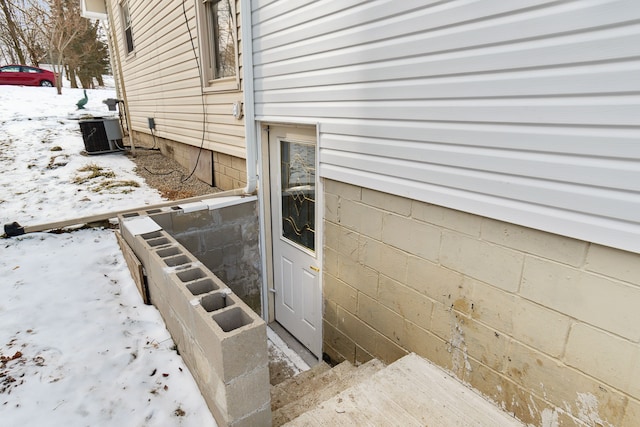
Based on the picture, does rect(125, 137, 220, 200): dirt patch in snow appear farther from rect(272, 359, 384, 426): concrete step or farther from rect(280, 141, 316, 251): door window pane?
rect(272, 359, 384, 426): concrete step

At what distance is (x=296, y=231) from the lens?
402 cm

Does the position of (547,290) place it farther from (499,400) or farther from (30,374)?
(30,374)

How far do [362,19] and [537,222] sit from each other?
Result: 5.89 feet

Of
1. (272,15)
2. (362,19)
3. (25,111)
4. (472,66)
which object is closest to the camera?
(472,66)

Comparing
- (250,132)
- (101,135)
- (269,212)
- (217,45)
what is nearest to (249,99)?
(250,132)

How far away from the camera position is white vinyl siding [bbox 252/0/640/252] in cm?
145

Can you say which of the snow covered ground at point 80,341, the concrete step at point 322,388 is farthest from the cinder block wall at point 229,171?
the concrete step at point 322,388

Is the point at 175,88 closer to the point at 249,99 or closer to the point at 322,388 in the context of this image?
the point at 249,99

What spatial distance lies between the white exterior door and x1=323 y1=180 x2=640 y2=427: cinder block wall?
2.13 feet

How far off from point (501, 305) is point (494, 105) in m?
1.11

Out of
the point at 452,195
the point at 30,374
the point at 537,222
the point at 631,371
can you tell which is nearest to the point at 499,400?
the point at 631,371

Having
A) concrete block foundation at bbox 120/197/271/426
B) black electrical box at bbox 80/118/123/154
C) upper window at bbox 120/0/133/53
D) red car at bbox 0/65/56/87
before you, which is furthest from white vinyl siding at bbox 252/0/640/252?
red car at bbox 0/65/56/87

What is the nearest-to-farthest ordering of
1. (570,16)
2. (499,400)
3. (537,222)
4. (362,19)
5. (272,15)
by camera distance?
(570,16), (537,222), (499,400), (362,19), (272,15)

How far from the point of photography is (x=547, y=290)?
178 cm
